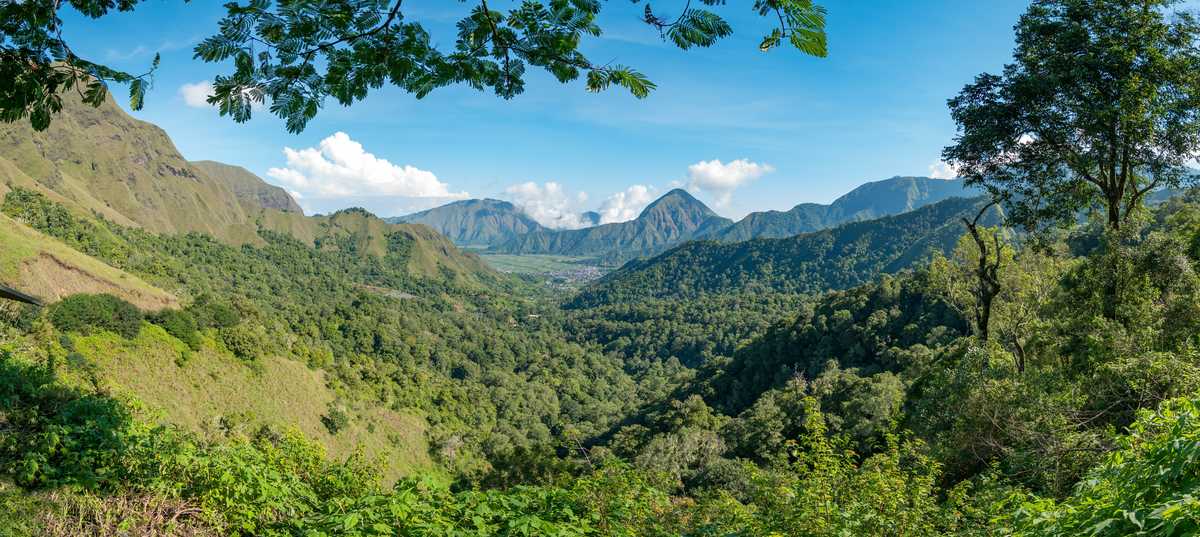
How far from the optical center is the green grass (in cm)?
3209

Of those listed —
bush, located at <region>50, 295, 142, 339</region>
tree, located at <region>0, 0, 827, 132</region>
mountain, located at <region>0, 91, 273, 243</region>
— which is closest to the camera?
tree, located at <region>0, 0, 827, 132</region>

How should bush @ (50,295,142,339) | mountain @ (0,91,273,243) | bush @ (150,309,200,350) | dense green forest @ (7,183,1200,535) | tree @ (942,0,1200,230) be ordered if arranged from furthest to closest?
mountain @ (0,91,273,243), bush @ (150,309,200,350), bush @ (50,295,142,339), tree @ (942,0,1200,230), dense green forest @ (7,183,1200,535)

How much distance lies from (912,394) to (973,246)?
23.4 feet

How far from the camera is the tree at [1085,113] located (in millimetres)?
9812

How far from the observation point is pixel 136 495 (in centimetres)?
554

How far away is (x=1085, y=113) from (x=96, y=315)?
4726 centimetres

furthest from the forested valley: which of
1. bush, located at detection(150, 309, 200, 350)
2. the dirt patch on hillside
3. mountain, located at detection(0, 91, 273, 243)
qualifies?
mountain, located at detection(0, 91, 273, 243)

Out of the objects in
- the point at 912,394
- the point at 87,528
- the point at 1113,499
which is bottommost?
the point at 912,394

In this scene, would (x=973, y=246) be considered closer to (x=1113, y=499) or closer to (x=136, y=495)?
(x=1113, y=499)

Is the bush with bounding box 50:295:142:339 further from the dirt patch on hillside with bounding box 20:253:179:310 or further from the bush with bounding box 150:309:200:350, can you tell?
the dirt patch on hillside with bounding box 20:253:179:310

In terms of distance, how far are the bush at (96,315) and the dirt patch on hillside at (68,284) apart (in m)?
9.86

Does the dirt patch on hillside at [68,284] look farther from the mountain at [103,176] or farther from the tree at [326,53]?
the tree at [326,53]

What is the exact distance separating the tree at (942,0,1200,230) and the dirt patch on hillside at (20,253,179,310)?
5617cm

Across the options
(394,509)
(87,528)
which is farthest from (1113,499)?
(87,528)
